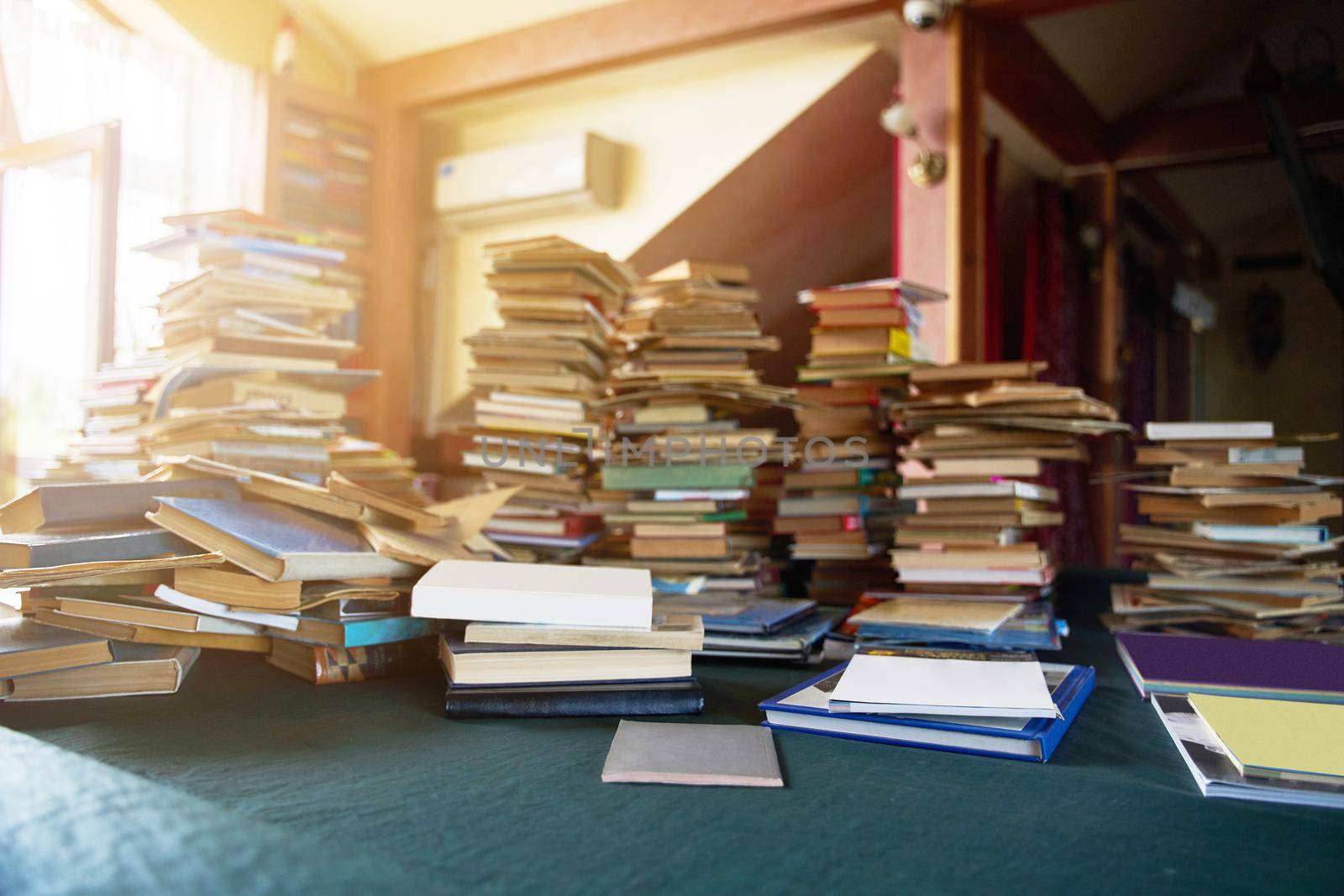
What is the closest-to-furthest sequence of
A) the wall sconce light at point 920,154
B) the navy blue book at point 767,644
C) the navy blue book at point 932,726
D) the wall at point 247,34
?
the navy blue book at point 932,726
the navy blue book at point 767,644
the wall sconce light at point 920,154
the wall at point 247,34

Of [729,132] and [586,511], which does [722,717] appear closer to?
[586,511]

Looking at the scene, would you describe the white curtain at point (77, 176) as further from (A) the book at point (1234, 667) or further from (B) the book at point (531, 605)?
(A) the book at point (1234, 667)

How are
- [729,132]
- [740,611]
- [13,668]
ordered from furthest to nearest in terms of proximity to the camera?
1. [729,132]
2. [740,611]
3. [13,668]

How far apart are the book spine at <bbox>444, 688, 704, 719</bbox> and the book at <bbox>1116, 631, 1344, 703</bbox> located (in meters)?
0.54

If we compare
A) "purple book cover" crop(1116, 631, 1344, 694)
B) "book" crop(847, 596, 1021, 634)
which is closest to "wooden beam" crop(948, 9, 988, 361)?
"book" crop(847, 596, 1021, 634)

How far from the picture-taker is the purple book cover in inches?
42.3

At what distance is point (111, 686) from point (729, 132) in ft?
11.4

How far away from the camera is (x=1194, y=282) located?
4.91m

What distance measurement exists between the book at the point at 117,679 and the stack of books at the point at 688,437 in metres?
0.87

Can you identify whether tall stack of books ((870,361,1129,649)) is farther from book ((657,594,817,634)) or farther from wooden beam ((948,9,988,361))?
wooden beam ((948,9,988,361))

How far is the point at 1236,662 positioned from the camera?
3.85ft

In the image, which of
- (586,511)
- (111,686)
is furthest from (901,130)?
(111,686)

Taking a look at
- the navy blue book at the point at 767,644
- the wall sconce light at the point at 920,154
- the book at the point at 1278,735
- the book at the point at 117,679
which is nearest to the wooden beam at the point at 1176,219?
the wall sconce light at the point at 920,154

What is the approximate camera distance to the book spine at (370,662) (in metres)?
1.16
